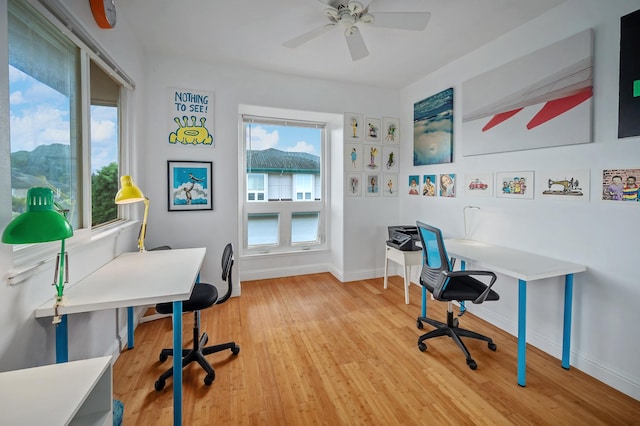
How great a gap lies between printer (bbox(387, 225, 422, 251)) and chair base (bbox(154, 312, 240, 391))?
6.80 feet

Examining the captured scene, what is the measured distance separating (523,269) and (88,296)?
2622mm

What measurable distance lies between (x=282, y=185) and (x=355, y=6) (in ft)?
8.38

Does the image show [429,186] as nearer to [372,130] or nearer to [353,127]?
[372,130]

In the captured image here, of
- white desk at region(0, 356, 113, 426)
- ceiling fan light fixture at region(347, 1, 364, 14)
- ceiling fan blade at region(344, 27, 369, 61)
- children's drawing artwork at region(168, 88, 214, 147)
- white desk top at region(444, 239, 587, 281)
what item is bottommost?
white desk at region(0, 356, 113, 426)

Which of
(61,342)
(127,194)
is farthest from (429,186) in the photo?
(61,342)

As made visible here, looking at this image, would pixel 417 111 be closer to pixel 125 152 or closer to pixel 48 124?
pixel 125 152

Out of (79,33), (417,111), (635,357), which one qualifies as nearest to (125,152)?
(79,33)

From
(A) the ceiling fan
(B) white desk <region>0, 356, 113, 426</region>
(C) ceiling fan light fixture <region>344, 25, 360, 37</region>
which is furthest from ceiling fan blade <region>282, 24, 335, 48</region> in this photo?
(B) white desk <region>0, 356, 113, 426</region>

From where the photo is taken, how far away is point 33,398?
0.85 metres

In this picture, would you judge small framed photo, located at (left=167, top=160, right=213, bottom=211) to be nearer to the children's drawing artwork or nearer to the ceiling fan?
the children's drawing artwork

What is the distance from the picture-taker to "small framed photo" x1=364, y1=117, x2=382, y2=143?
13.0ft

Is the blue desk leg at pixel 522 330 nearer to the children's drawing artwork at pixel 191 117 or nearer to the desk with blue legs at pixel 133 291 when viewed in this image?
the desk with blue legs at pixel 133 291

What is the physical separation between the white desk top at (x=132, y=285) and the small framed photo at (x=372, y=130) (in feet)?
9.03

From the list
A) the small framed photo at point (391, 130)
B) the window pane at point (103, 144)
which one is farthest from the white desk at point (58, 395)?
the small framed photo at point (391, 130)
